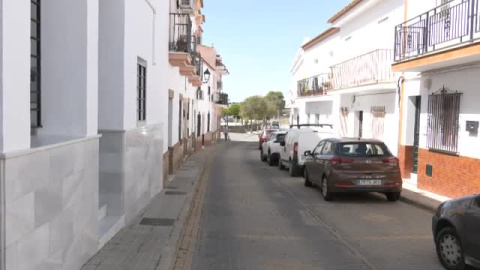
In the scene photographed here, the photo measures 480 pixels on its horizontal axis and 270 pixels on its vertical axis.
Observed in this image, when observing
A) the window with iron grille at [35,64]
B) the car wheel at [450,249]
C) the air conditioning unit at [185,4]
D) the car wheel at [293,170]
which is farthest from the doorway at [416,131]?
the window with iron grille at [35,64]

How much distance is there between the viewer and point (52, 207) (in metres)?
4.70

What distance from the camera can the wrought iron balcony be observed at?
17078 millimetres

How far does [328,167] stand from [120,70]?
6106 mm

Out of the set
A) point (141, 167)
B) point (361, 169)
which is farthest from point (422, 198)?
point (141, 167)

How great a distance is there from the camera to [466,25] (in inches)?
447

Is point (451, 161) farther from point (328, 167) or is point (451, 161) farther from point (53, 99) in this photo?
point (53, 99)

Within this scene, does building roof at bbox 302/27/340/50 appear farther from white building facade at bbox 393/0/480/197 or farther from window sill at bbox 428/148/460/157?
window sill at bbox 428/148/460/157

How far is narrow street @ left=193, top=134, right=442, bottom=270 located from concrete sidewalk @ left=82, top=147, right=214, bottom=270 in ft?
1.45

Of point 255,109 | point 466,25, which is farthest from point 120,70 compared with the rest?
point 255,109

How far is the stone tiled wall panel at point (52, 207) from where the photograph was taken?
12.7 ft

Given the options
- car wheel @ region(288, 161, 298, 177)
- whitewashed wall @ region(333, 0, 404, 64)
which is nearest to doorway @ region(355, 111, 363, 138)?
whitewashed wall @ region(333, 0, 404, 64)

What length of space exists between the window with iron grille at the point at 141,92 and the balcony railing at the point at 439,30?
22.5 ft

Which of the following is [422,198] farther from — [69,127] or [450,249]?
[69,127]

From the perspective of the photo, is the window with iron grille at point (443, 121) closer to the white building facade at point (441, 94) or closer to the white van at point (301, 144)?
the white building facade at point (441, 94)
